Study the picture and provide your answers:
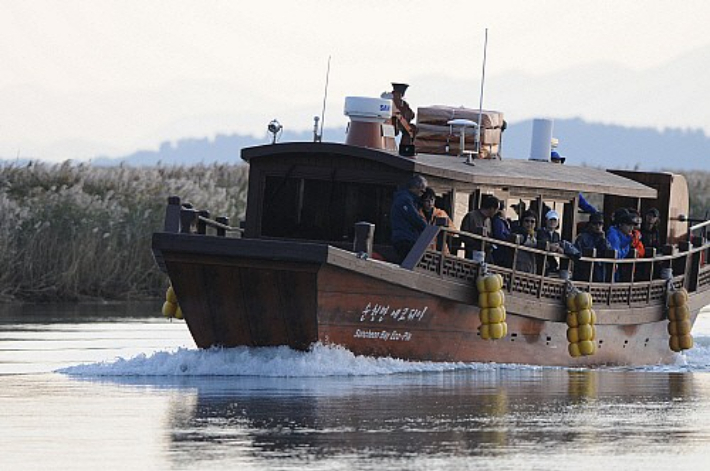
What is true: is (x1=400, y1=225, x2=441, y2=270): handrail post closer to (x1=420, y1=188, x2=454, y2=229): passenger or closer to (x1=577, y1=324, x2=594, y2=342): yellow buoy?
(x1=420, y1=188, x2=454, y2=229): passenger

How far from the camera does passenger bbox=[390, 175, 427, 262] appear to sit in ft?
76.6

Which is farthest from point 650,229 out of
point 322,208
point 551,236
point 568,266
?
point 322,208

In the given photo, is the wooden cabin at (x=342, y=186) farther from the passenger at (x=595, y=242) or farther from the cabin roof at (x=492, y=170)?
the passenger at (x=595, y=242)

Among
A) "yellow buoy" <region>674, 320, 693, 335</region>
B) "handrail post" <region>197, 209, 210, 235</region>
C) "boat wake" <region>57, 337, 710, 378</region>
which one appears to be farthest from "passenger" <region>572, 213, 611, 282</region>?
"handrail post" <region>197, 209, 210, 235</region>

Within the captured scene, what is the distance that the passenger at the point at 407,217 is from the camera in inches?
919

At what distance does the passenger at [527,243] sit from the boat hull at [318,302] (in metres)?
0.46

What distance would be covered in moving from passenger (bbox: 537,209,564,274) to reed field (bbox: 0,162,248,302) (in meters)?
9.94

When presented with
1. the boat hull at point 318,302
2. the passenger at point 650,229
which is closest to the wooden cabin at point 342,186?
the boat hull at point 318,302

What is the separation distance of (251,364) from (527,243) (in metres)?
4.03

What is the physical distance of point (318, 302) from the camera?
22.1 m

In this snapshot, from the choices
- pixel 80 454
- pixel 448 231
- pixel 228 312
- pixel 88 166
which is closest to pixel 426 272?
pixel 448 231

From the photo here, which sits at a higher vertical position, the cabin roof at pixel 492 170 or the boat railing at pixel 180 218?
the cabin roof at pixel 492 170

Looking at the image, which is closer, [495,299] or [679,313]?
[495,299]

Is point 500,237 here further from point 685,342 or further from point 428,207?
point 685,342
